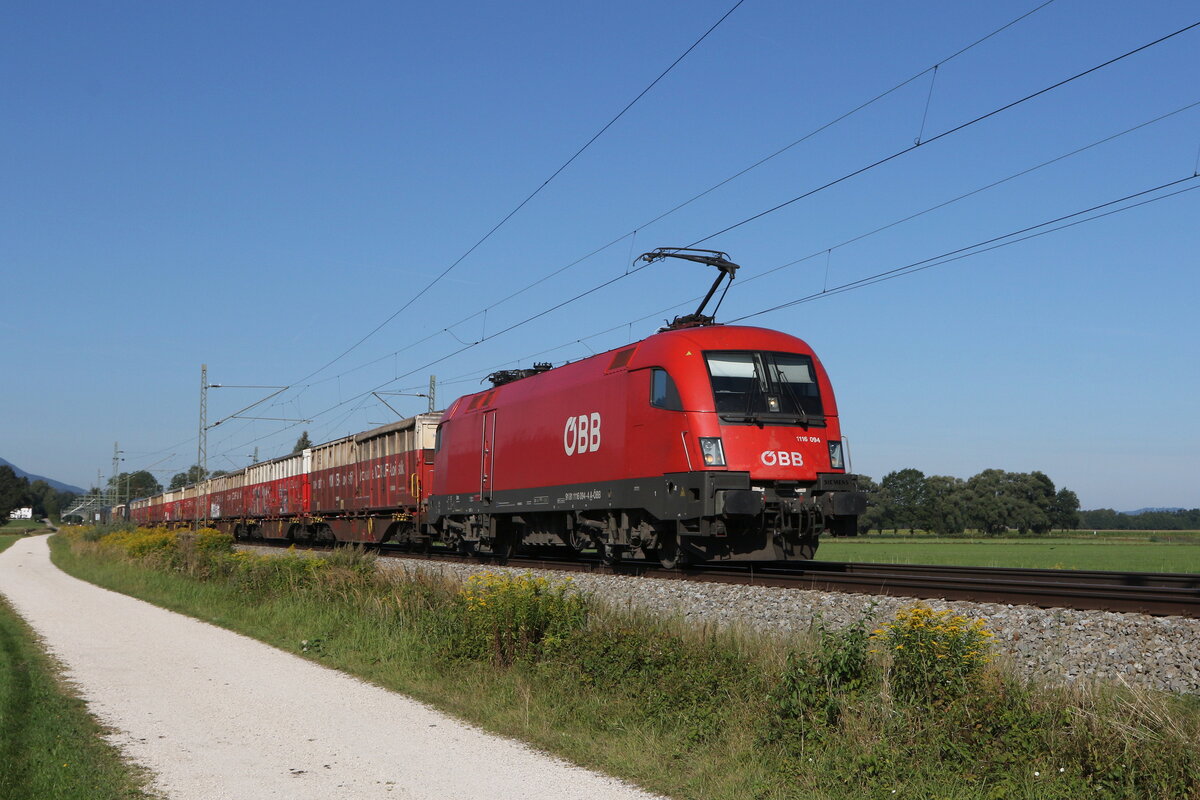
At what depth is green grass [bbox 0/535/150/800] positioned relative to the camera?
7.12 m

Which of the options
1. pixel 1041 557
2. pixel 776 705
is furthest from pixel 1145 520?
Result: pixel 776 705

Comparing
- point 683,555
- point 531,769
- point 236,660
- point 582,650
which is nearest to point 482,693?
point 582,650

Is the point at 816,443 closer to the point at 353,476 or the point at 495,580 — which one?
the point at 495,580

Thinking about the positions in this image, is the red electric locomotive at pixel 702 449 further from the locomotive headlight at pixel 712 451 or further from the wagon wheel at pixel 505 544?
the wagon wheel at pixel 505 544

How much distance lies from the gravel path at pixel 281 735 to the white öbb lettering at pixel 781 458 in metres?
7.74

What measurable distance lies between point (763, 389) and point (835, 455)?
5.56ft

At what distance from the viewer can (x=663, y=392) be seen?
17.6 m

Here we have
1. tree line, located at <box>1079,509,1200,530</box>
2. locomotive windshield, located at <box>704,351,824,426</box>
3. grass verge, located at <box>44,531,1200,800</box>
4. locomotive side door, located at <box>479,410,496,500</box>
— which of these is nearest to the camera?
grass verge, located at <box>44,531,1200,800</box>

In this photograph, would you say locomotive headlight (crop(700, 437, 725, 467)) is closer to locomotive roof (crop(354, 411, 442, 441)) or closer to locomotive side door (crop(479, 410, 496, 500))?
locomotive side door (crop(479, 410, 496, 500))

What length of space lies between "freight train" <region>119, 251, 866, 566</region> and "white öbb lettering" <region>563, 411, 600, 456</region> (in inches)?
1.5

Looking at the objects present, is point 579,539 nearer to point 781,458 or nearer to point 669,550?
point 669,550

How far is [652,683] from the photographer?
31.5 ft

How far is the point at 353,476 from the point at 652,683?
98.2ft

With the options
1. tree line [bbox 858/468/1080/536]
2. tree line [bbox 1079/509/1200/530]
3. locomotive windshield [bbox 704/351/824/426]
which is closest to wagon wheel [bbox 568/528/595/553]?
locomotive windshield [bbox 704/351/824/426]
